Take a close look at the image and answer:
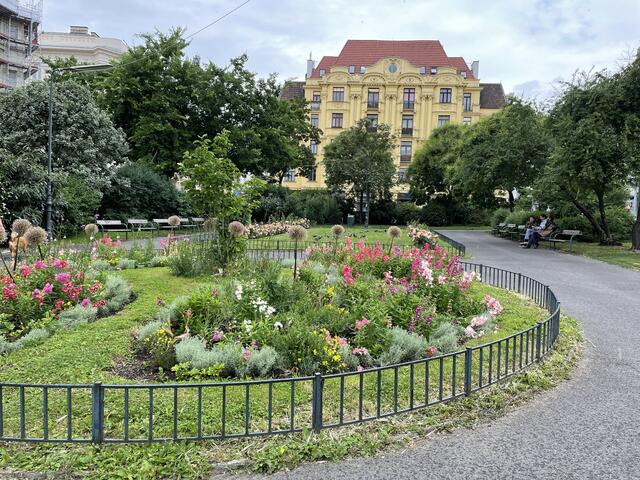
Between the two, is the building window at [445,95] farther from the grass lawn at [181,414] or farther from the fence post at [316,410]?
the fence post at [316,410]

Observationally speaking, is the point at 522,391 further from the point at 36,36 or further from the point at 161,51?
the point at 36,36

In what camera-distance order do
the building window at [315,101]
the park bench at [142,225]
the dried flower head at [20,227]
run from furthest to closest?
the building window at [315,101] → the park bench at [142,225] → the dried flower head at [20,227]

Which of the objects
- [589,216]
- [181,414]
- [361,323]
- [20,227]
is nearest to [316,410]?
[181,414]

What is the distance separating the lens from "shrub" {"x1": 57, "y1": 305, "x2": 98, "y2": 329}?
248 inches

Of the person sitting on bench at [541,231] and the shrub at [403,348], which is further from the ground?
the person sitting on bench at [541,231]

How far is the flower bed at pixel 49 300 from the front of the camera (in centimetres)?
611

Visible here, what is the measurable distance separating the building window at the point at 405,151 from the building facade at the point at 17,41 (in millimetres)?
41281

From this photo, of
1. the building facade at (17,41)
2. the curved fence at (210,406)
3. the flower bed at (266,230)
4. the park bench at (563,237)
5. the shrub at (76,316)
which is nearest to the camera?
the curved fence at (210,406)

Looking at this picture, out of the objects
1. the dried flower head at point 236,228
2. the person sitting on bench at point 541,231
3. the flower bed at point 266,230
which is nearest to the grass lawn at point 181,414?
the dried flower head at point 236,228

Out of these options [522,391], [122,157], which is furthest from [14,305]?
[122,157]

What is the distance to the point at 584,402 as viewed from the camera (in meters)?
→ 4.89

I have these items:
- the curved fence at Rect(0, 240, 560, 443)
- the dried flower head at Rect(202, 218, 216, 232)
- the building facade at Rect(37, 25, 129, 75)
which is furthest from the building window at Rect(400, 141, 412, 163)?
the curved fence at Rect(0, 240, 560, 443)

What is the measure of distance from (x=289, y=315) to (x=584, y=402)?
3.07 m

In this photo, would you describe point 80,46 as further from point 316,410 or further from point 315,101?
point 316,410
